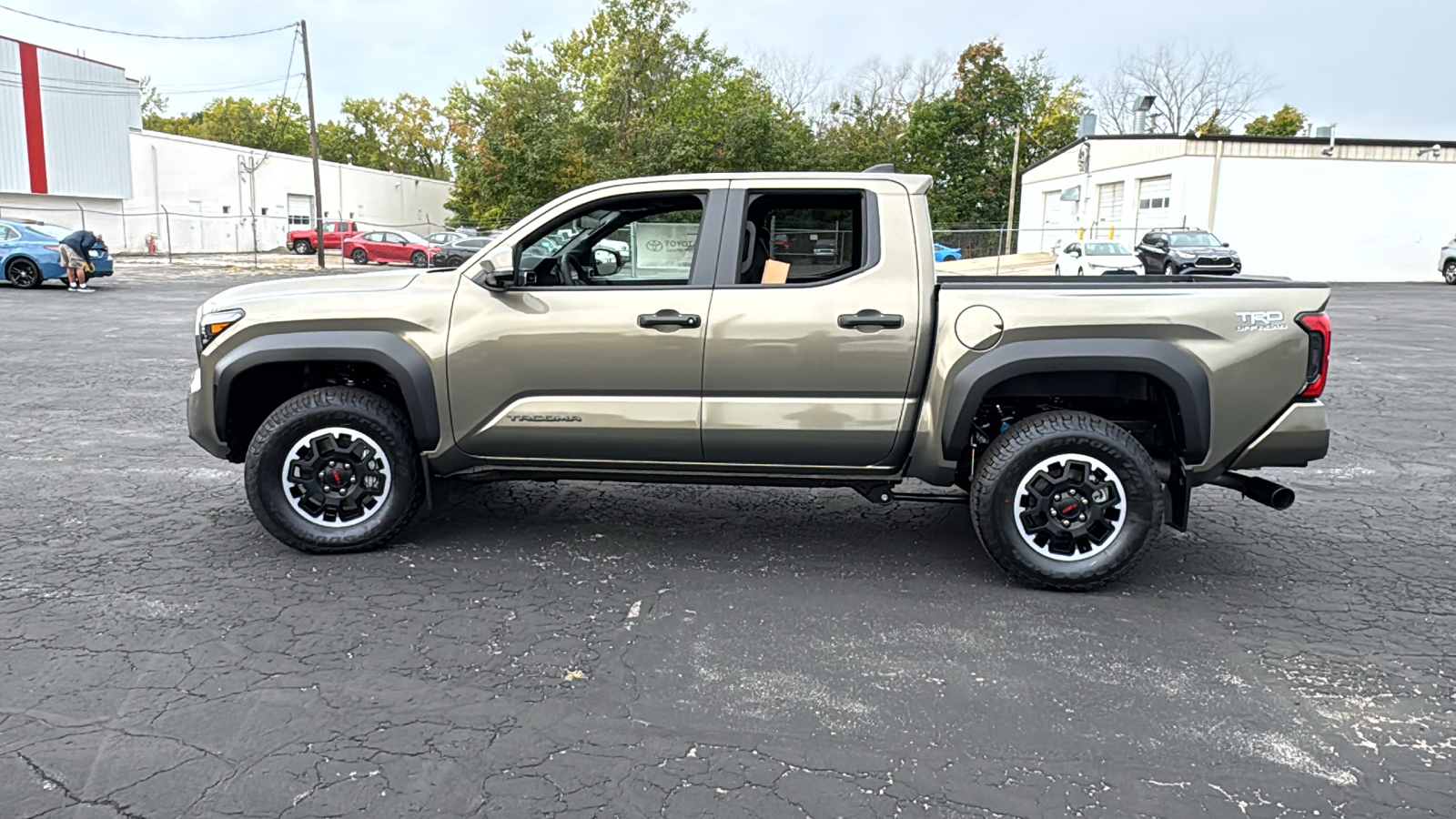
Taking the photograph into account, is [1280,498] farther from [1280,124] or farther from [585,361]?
[1280,124]

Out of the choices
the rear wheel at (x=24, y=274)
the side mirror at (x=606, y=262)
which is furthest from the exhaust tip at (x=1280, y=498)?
the rear wheel at (x=24, y=274)

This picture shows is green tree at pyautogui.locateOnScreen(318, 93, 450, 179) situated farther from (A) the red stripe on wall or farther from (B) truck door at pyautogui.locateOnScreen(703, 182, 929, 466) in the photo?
(B) truck door at pyautogui.locateOnScreen(703, 182, 929, 466)

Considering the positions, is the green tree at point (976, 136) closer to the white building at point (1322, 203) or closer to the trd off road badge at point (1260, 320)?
the white building at point (1322, 203)

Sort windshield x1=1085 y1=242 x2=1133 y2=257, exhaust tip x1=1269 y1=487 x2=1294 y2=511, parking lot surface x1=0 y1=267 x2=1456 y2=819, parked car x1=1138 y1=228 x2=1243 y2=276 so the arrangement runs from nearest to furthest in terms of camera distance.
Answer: parking lot surface x1=0 y1=267 x2=1456 y2=819 → exhaust tip x1=1269 y1=487 x2=1294 y2=511 → parked car x1=1138 y1=228 x2=1243 y2=276 → windshield x1=1085 y1=242 x2=1133 y2=257

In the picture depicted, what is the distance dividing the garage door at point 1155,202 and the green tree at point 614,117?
15.8 metres

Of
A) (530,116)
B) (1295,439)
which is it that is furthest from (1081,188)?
(1295,439)

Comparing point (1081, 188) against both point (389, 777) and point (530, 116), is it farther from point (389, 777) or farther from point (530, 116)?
point (389, 777)

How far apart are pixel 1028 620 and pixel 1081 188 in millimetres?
42692

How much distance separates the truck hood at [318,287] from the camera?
490cm

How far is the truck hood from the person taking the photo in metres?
4.90

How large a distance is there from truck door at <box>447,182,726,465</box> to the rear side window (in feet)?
0.86

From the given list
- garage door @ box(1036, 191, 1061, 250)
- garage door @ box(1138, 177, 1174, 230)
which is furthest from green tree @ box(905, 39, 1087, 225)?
garage door @ box(1138, 177, 1174, 230)

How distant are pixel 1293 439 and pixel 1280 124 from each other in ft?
238

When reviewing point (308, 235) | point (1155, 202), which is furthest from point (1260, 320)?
point (308, 235)
